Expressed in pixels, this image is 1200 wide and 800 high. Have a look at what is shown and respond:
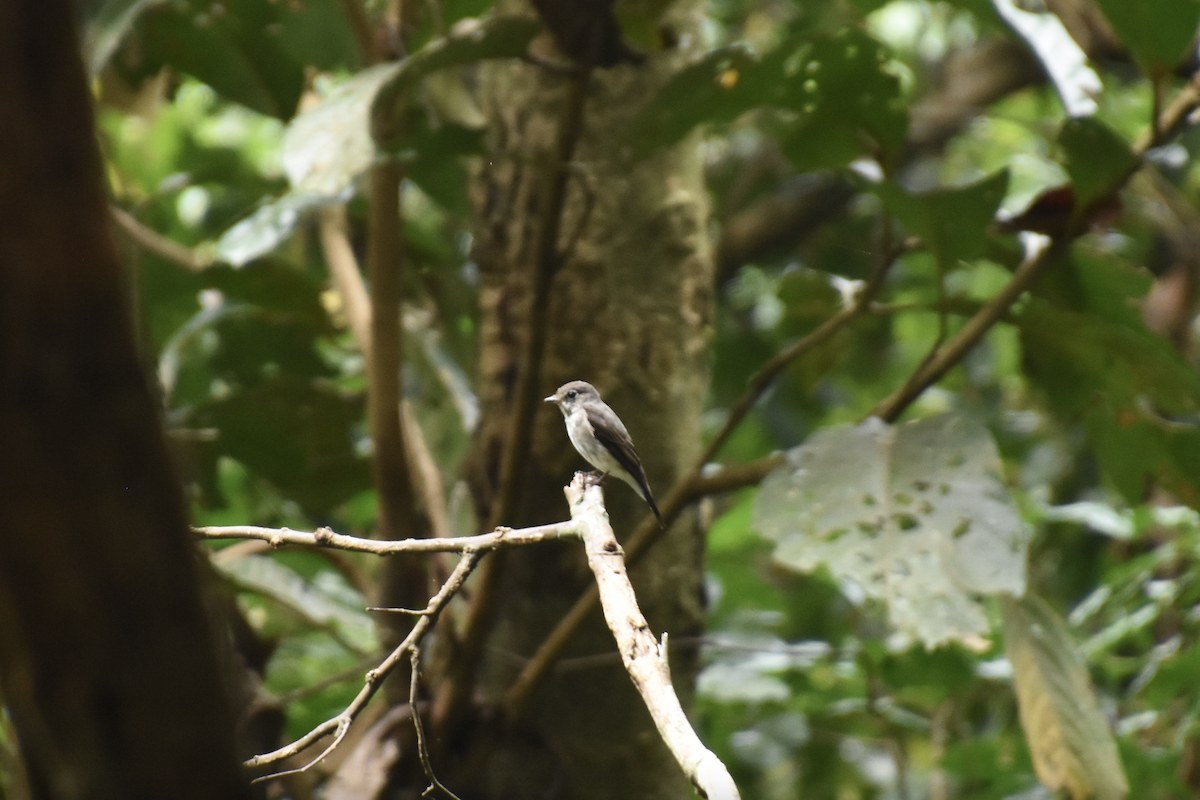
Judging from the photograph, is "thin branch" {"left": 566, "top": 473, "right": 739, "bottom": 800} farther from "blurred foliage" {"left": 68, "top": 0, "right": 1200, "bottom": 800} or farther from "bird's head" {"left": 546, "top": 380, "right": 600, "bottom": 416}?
"bird's head" {"left": 546, "top": 380, "right": 600, "bottom": 416}

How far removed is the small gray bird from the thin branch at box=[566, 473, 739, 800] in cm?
66

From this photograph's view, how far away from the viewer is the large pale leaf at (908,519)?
1215 millimetres

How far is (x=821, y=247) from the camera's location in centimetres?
287

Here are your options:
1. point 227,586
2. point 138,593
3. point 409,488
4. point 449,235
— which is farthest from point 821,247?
point 138,593

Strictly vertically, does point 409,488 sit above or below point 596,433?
below

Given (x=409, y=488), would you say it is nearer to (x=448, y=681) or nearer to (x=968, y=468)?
(x=448, y=681)

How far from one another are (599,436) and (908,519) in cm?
41

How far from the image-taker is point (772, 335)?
2.81 m

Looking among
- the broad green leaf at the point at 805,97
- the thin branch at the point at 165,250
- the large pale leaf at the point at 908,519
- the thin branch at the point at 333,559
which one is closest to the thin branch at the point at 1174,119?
the broad green leaf at the point at 805,97

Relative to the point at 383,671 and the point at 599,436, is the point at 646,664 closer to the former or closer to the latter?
the point at 383,671

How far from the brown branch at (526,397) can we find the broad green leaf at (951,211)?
43cm

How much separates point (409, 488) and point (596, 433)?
1.26 feet

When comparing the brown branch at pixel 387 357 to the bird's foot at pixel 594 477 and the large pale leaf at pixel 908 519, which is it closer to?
Answer: the bird's foot at pixel 594 477

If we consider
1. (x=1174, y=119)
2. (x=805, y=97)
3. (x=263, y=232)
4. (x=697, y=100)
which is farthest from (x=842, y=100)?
(x=263, y=232)
